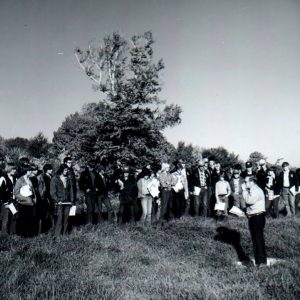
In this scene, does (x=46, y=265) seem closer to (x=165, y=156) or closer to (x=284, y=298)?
(x=284, y=298)

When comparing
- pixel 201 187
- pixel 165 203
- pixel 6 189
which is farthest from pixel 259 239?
pixel 6 189

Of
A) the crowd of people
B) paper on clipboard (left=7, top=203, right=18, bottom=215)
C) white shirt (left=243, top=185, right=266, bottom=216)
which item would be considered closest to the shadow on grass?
the crowd of people

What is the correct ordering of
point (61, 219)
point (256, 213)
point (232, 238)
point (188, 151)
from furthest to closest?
point (188, 151), point (232, 238), point (61, 219), point (256, 213)

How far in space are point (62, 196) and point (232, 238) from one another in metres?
4.74

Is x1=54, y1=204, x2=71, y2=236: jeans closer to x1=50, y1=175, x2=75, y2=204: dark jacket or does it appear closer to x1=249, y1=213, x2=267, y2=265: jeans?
x1=50, y1=175, x2=75, y2=204: dark jacket

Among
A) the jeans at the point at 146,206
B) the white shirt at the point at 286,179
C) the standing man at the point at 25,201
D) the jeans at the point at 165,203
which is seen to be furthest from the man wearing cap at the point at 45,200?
the white shirt at the point at 286,179

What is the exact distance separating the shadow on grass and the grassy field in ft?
0.30

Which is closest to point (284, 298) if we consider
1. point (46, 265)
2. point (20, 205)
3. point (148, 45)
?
point (46, 265)

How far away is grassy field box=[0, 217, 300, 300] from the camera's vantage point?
19.3 ft

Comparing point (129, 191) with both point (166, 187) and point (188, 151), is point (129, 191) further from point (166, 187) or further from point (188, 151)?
point (188, 151)

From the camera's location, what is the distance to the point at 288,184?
13.7 metres

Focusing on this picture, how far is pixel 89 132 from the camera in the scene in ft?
84.1

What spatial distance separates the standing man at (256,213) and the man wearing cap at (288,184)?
6479 millimetres

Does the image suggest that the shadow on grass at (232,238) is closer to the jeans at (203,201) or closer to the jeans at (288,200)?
the jeans at (203,201)
